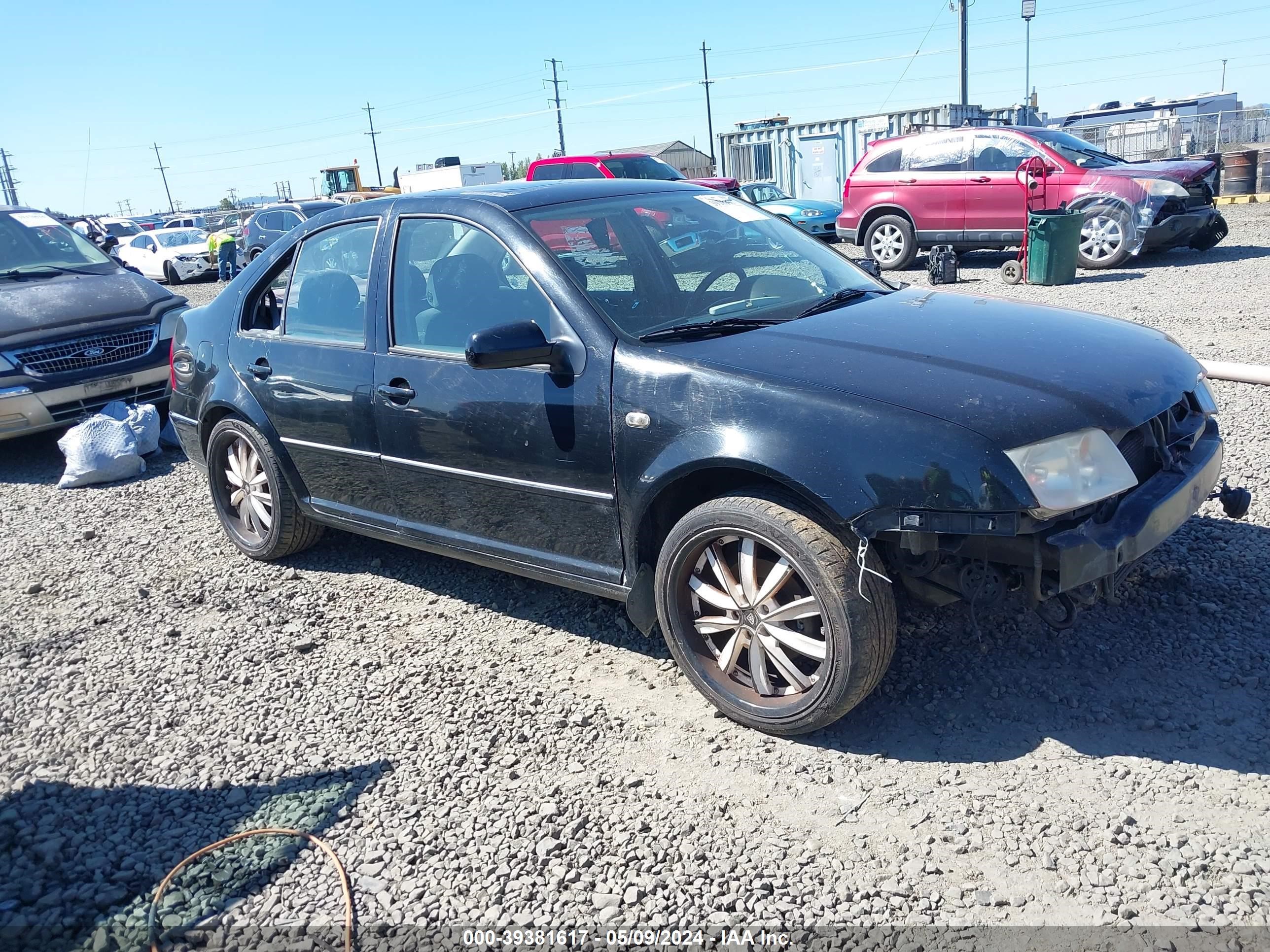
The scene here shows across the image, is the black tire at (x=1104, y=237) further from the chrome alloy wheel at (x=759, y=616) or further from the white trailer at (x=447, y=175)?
the white trailer at (x=447, y=175)

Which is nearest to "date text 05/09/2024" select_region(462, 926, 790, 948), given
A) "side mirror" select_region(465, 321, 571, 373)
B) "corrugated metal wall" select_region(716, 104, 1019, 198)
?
"side mirror" select_region(465, 321, 571, 373)

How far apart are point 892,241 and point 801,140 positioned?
13671 millimetres

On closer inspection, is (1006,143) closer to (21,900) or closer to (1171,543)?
(1171,543)

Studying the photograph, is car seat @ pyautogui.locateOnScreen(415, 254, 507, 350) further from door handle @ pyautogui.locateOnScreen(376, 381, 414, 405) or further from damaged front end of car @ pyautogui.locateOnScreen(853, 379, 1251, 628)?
damaged front end of car @ pyautogui.locateOnScreen(853, 379, 1251, 628)

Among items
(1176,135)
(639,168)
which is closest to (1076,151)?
(639,168)

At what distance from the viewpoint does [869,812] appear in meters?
2.88

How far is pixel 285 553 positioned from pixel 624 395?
259 centimetres

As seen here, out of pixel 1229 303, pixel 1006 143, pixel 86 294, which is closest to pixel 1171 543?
pixel 1229 303

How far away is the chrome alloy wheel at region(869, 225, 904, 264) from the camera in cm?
1460

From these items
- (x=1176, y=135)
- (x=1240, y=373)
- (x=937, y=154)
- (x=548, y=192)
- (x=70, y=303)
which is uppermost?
(x=1176, y=135)

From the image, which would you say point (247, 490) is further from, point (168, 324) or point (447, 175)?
point (447, 175)

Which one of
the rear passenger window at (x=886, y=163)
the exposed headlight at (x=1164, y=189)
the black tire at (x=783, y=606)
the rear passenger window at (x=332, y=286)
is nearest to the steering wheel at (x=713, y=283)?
the black tire at (x=783, y=606)

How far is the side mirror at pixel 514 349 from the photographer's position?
339cm

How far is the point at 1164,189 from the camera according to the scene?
41.1 feet
